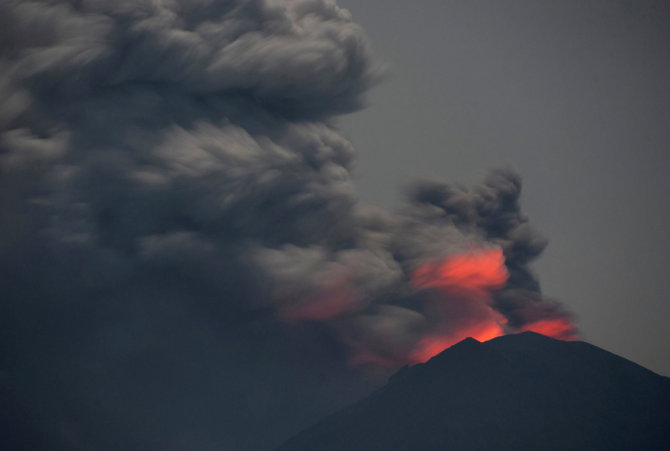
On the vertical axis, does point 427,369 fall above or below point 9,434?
above

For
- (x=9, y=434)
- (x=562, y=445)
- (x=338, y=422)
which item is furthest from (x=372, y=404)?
(x=9, y=434)

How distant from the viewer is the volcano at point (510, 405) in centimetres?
10388

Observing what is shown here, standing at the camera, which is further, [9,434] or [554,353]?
[554,353]

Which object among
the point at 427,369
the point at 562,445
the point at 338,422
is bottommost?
the point at 562,445

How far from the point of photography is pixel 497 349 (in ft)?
A: 417

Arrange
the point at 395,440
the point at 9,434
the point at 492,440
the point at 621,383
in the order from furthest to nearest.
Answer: the point at 621,383
the point at 395,440
the point at 492,440
the point at 9,434

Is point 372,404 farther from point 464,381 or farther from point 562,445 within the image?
point 562,445

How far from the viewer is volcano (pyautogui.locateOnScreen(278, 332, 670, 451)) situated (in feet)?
341

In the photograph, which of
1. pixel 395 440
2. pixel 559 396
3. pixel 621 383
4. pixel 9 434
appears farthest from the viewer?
pixel 621 383

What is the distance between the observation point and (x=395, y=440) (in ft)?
350

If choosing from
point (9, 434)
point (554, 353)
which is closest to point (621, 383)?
point (554, 353)

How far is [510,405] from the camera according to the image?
110250 millimetres

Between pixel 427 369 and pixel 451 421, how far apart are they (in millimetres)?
18188

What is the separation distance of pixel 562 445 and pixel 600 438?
30.2ft
